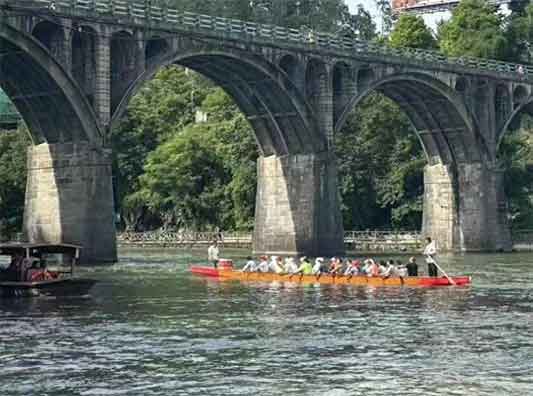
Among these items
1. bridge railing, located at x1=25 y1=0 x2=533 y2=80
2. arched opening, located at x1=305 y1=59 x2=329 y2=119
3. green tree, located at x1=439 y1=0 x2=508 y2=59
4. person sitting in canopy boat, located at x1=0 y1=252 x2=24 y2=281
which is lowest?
person sitting in canopy boat, located at x1=0 y1=252 x2=24 y2=281

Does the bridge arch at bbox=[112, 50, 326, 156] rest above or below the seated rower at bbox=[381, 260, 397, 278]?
above

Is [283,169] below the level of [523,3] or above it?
below

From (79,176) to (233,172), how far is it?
51.7 meters

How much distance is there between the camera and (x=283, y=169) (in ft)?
323

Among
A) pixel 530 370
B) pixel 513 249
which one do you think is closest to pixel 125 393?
pixel 530 370

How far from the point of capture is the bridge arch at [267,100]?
302 ft

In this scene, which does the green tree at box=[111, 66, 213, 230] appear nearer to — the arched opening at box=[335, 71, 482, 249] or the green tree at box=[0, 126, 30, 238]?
the green tree at box=[0, 126, 30, 238]

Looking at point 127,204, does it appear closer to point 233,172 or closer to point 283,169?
point 233,172

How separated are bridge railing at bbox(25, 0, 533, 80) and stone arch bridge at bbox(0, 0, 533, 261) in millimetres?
141

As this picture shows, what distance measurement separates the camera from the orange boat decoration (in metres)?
66.6

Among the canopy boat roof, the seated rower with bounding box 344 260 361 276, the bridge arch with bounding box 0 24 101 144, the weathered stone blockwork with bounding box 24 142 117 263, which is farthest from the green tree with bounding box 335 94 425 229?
the canopy boat roof

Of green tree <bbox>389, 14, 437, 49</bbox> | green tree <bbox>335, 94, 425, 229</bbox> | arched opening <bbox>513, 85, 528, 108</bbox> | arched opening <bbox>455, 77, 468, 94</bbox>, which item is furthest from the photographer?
green tree <bbox>389, 14, 437, 49</bbox>

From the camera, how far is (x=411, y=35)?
14312cm

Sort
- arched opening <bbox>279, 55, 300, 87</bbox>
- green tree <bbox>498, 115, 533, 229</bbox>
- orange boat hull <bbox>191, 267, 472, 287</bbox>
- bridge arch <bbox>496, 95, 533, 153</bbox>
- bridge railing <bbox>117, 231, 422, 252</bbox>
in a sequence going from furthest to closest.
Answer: green tree <bbox>498, 115, 533, 229</bbox>, bridge railing <bbox>117, 231, 422, 252</bbox>, bridge arch <bbox>496, 95, 533, 153</bbox>, arched opening <bbox>279, 55, 300, 87</bbox>, orange boat hull <bbox>191, 267, 472, 287</bbox>
